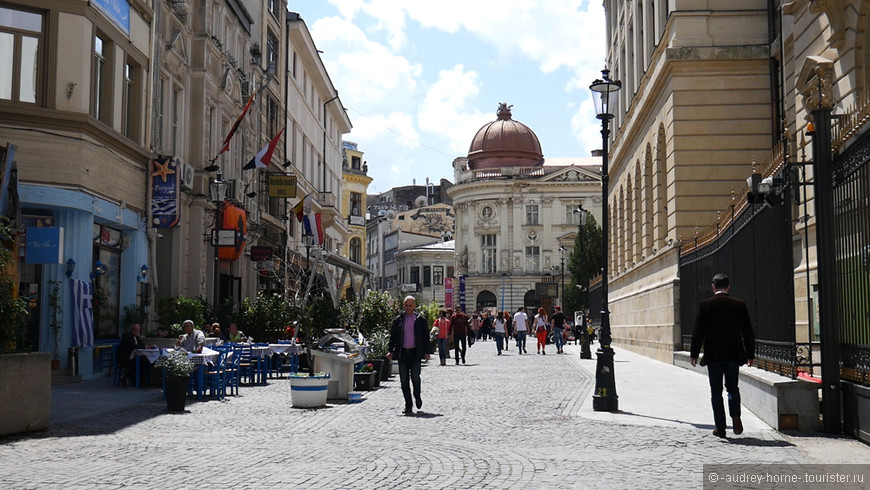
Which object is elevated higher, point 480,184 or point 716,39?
point 480,184

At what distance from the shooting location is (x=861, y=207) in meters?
9.70

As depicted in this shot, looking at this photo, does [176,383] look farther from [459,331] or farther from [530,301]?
[530,301]

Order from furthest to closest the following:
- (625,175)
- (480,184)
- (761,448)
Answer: (480,184), (625,175), (761,448)

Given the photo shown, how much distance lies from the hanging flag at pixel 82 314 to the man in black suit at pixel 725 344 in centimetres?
1322

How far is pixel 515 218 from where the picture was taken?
98.6 meters

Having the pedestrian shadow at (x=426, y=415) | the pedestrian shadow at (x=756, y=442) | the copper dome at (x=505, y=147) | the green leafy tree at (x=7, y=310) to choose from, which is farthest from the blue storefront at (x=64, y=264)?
the copper dome at (x=505, y=147)

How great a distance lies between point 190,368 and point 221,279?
57.3 ft

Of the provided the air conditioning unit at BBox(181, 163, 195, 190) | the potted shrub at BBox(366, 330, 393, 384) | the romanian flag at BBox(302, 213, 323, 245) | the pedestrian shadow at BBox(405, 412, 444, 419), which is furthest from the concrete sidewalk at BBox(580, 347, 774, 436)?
the romanian flag at BBox(302, 213, 323, 245)

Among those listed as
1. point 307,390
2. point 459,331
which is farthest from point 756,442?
point 459,331

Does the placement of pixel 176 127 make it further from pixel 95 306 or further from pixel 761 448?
pixel 761 448

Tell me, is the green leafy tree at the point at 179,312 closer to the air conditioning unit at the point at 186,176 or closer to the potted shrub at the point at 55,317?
the air conditioning unit at the point at 186,176

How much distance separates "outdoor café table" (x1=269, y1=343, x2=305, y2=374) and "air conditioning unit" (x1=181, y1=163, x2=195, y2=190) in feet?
20.4

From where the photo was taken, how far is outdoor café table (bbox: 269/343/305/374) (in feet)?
72.1

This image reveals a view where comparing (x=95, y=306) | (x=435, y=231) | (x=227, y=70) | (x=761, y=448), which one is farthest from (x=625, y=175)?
(x=435, y=231)
